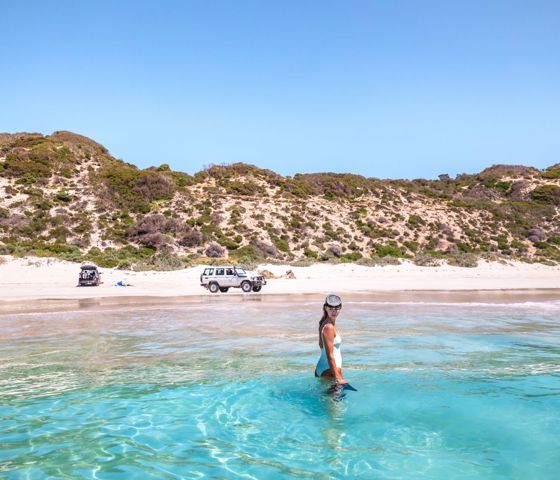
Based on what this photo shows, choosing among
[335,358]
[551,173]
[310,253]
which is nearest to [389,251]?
[310,253]

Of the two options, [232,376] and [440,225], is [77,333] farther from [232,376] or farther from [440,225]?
[440,225]

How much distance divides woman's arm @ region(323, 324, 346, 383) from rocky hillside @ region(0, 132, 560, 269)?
111 ft

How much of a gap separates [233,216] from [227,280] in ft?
95.3

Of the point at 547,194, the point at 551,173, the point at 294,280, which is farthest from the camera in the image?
the point at 551,173

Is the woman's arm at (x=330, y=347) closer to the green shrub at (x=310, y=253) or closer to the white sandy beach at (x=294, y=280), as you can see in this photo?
the white sandy beach at (x=294, y=280)

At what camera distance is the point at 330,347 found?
7984mm

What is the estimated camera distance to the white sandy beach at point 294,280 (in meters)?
31.5

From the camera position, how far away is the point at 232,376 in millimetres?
10547

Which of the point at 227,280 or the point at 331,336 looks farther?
the point at 227,280

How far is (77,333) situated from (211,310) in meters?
6.86

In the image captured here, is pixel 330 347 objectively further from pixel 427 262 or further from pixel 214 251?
pixel 214 251

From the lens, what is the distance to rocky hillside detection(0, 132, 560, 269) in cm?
5100

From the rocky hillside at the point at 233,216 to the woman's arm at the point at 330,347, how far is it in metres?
33.7

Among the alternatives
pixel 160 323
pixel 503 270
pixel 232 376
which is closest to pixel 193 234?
pixel 503 270
